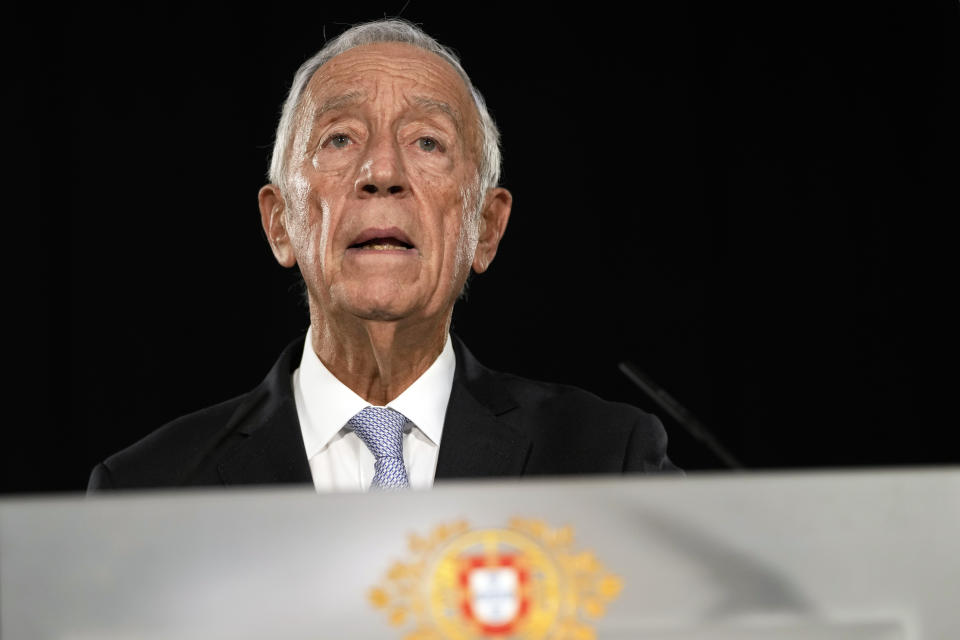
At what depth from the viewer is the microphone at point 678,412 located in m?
1.90

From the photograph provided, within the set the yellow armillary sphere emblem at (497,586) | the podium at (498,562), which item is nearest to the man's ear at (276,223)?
the podium at (498,562)

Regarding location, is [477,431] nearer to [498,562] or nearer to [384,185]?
[498,562]

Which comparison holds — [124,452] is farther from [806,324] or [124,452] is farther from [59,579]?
[806,324]

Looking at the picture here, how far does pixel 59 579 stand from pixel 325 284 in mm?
632

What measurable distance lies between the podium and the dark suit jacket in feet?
0.37

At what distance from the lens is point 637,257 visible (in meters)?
2.01

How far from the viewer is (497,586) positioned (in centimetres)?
165


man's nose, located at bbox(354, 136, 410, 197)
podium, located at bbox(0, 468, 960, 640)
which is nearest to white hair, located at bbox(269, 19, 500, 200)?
man's nose, located at bbox(354, 136, 410, 197)

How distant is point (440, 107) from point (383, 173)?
6.5 inches

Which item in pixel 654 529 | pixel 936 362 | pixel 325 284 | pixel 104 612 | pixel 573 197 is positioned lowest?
pixel 104 612

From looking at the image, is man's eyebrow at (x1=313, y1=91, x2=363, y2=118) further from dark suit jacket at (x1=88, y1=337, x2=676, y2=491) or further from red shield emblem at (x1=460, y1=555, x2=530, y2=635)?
red shield emblem at (x1=460, y1=555, x2=530, y2=635)

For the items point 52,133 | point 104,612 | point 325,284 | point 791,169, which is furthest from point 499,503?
point 52,133

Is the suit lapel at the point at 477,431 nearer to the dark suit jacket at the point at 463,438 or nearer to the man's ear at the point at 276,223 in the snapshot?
the dark suit jacket at the point at 463,438

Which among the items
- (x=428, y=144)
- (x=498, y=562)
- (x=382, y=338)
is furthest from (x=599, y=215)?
(x=498, y=562)
